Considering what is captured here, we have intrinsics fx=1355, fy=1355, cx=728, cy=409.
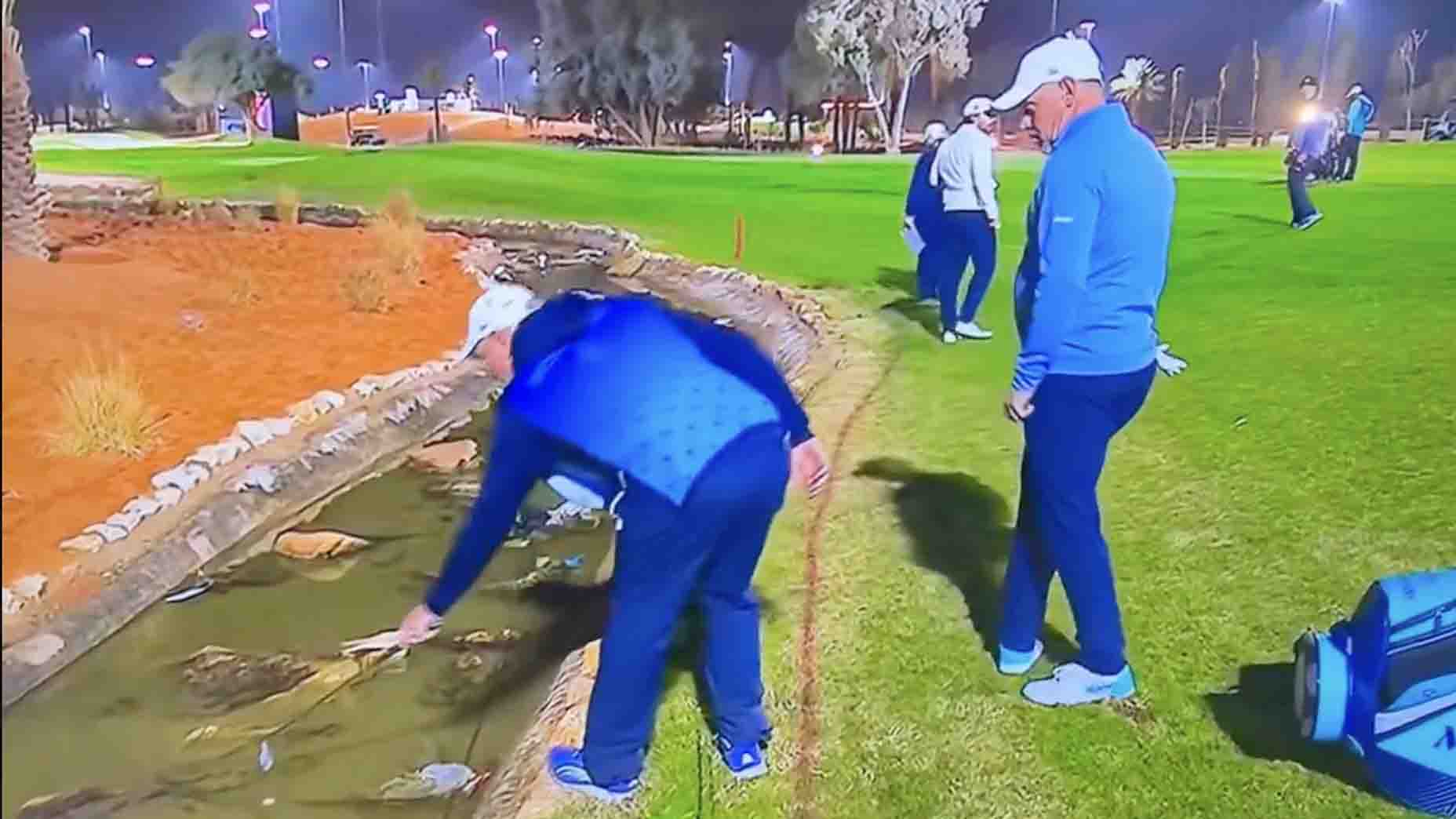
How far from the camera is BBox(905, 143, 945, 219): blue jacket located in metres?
5.18

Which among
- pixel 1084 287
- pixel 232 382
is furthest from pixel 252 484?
pixel 1084 287

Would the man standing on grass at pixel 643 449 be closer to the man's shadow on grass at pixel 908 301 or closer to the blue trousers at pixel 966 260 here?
the blue trousers at pixel 966 260

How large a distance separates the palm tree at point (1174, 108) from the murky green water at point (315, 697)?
2443mm

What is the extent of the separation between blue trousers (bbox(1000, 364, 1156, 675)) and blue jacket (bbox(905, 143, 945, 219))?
293cm

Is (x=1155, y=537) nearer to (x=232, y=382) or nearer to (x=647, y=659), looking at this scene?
(x=647, y=659)

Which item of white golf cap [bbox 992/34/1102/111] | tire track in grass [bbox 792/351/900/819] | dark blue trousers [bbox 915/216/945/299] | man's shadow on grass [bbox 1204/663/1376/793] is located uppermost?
white golf cap [bbox 992/34/1102/111]

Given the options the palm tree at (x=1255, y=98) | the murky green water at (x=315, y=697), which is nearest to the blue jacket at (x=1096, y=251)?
the murky green water at (x=315, y=697)

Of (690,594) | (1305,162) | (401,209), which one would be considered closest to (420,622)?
(690,594)

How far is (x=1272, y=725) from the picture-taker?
95.0 inches

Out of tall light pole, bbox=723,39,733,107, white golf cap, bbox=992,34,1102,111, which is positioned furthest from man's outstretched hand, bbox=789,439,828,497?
tall light pole, bbox=723,39,733,107

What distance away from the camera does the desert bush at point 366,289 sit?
5848mm

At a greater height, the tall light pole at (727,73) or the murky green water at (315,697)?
the tall light pole at (727,73)

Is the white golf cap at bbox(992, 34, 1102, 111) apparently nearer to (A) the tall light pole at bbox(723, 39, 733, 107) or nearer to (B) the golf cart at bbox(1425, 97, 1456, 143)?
(B) the golf cart at bbox(1425, 97, 1456, 143)

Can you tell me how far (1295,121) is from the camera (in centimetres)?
476
